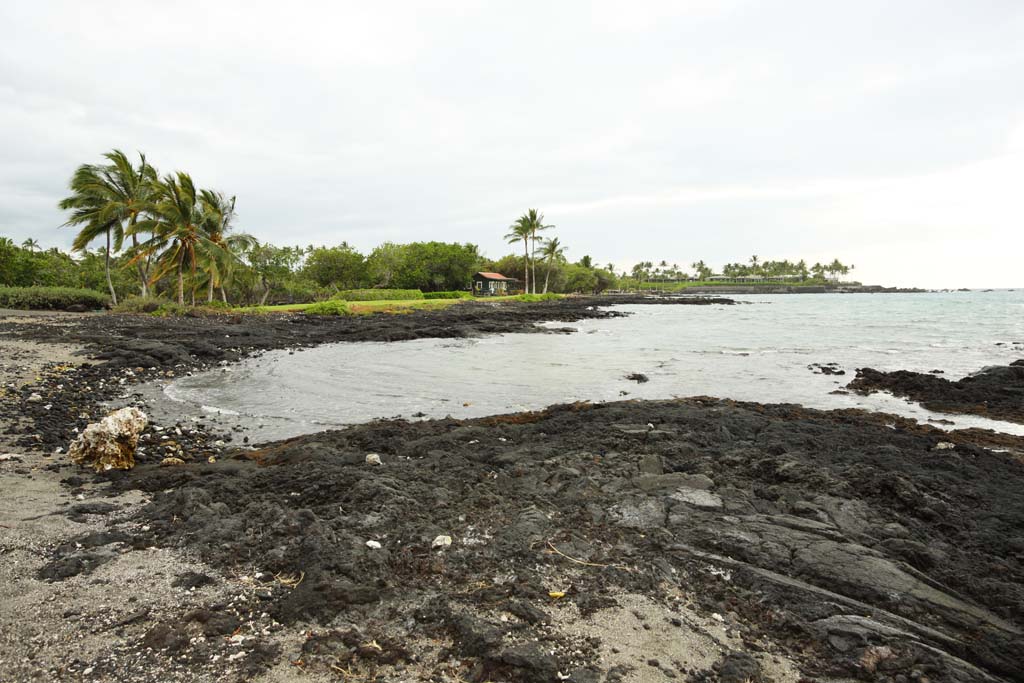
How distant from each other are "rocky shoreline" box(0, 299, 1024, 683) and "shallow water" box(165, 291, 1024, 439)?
3.96 meters

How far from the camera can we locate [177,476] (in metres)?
5.89

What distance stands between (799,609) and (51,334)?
76.2 feet

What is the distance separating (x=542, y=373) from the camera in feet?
54.5

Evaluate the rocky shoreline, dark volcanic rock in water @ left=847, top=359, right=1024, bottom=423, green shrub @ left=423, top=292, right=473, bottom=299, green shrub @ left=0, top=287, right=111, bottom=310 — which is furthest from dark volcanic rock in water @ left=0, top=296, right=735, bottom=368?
green shrub @ left=423, top=292, right=473, bottom=299

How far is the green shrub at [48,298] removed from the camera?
29.9 meters

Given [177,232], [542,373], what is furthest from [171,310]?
[542,373]

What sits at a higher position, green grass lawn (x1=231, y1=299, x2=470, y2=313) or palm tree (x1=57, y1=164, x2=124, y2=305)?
palm tree (x1=57, y1=164, x2=124, y2=305)

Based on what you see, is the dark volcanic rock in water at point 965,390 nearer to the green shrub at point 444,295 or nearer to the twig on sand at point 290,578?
the twig on sand at point 290,578

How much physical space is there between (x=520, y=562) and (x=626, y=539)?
3.53 feet

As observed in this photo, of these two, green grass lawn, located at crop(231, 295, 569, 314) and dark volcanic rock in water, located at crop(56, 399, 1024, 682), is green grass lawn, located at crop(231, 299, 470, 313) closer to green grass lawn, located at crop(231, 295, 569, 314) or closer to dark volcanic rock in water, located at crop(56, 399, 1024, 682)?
green grass lawn, located at crop(231, 295, 569, 314)

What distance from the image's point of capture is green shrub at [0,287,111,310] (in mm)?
29859

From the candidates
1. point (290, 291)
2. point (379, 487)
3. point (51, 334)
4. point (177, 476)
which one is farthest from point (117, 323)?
point (290, 291)

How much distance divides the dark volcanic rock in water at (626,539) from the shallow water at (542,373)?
4186 millimetres

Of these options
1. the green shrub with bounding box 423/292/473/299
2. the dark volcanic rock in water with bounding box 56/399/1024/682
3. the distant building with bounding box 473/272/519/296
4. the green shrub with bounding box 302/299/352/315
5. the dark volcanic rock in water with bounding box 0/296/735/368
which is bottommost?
the dark volcanic rock in water with bounding box 56/399/1024/682
